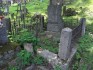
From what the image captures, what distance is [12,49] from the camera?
331 inches

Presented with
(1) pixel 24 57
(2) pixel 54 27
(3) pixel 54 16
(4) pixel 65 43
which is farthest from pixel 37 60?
(3) pixel 54 16

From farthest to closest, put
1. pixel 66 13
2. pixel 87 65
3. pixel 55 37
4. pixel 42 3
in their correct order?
1. pixel 42 3
2. pixel 66 13
3. pixel 55 37
4. pixel 87 65

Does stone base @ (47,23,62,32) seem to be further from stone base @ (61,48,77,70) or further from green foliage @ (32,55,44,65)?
green foliage @ (32,55,44,65)

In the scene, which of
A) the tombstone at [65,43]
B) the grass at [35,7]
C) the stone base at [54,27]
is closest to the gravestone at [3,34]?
the tombstone at [65,43]

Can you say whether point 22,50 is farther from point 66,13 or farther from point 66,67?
point 66,13

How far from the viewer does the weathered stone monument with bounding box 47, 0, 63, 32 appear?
10571 mm

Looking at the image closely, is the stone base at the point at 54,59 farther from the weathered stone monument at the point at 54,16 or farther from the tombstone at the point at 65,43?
the weathered stone monument at the point at 54,16

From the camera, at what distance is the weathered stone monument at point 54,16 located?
10571 mm

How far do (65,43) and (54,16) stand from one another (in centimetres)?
288

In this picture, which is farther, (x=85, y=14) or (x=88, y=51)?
(x=85, y=14)

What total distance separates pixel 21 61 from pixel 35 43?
1.21 meters

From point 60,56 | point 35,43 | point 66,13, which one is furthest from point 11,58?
point 66,13

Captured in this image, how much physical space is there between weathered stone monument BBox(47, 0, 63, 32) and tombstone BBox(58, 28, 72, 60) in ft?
8.59

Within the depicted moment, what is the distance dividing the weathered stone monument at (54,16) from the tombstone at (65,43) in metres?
2.62
